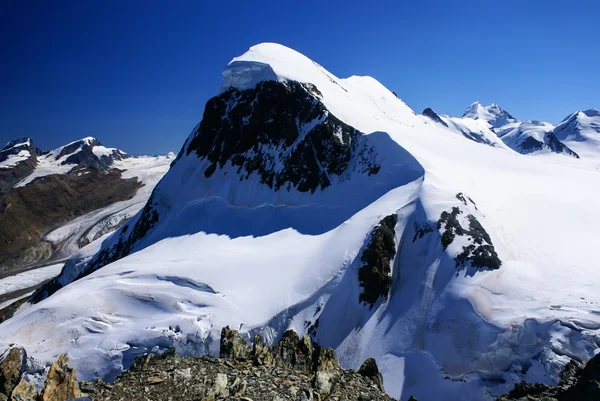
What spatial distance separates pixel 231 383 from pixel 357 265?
17155mm

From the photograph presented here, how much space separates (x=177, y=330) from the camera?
2472 cm

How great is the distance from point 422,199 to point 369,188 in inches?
254

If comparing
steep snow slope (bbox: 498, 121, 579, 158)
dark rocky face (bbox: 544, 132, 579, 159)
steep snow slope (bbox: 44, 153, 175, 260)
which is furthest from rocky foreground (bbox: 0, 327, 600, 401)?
dark rocky face (bbox: 544, 132, 579, 159)

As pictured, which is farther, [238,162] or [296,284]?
[238,162]

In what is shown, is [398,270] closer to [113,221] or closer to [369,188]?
[369,188]

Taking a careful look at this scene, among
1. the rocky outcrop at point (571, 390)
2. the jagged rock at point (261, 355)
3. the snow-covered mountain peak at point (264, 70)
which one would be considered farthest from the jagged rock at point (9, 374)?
the snow-covered mountain peak at point (264, 70)

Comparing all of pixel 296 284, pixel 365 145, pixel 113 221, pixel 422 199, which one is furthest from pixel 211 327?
pixel 113 221

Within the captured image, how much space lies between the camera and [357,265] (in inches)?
1030

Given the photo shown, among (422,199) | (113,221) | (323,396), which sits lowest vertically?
(113,221)

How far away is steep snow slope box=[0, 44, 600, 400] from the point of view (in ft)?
61.2

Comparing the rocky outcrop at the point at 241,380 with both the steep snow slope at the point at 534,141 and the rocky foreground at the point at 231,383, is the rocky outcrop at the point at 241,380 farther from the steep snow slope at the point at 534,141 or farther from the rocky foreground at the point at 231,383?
Result: the steep snow slope at the point at 534,141

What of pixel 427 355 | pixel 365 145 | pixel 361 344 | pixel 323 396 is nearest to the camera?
pixel 323 396

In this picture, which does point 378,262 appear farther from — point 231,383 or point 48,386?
point 48,386

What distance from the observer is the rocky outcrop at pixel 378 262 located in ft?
81.1
